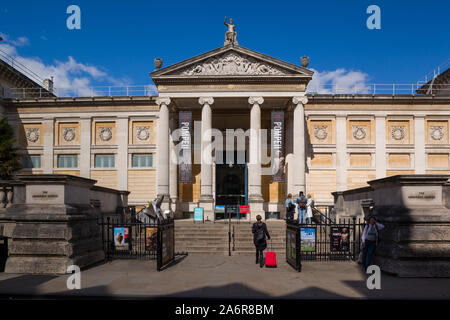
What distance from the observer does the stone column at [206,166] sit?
24016 mm

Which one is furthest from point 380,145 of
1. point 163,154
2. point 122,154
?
point 122,154

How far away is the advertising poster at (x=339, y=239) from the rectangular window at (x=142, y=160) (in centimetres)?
1937

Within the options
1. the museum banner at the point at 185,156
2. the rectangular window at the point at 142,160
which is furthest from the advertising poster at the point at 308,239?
the rectangular window at the point at 142,160

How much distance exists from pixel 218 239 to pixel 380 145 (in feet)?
59.2

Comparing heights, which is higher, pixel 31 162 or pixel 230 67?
pixel 230 67

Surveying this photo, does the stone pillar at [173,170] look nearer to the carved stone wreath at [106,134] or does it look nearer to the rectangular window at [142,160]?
the rectangular window at [142,160]

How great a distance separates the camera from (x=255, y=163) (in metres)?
24.5

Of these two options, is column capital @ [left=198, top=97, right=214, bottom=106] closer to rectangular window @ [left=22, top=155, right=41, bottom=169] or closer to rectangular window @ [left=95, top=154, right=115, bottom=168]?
rectangular window @ [left=95, top=154, right=115, bottom=168]

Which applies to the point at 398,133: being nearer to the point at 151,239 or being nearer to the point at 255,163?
the point at 255,163

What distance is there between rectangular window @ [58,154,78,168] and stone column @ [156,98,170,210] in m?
9.45

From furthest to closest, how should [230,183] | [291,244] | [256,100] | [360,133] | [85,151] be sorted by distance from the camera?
[85,151]
[360,133]
[230,183]
[256,100]
[291,244]

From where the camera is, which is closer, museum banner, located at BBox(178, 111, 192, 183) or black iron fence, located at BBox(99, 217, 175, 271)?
black iron fence, located at BBox(99, 217, 175, 271)

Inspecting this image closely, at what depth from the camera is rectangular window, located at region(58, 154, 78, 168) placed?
30.4 m

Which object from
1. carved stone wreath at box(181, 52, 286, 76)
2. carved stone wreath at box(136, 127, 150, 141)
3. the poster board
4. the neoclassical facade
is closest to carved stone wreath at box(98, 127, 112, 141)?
the neoclassical facade
